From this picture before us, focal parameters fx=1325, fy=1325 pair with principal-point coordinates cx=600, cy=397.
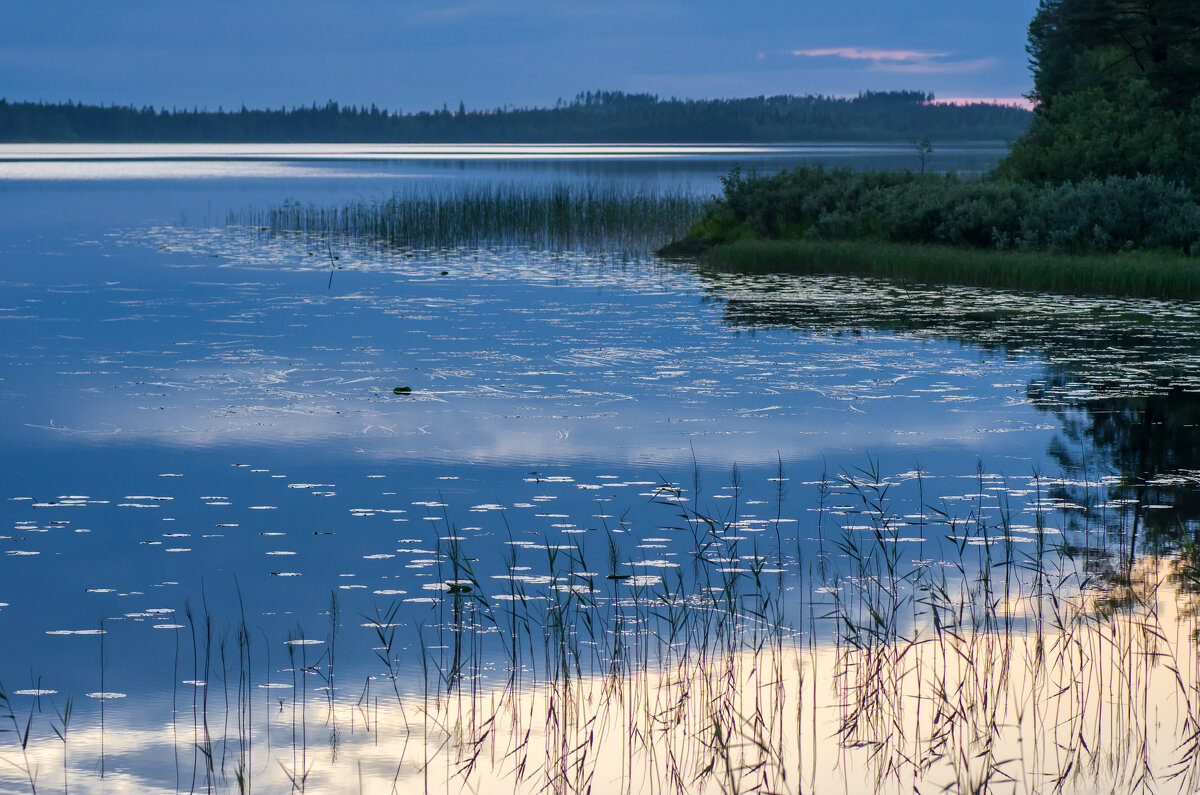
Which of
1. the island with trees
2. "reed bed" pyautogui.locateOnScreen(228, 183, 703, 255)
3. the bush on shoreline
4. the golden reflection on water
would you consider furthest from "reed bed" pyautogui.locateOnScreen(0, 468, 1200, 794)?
"reed bed" pyautogui.locateOnScreen(228, 183, 703, 255)

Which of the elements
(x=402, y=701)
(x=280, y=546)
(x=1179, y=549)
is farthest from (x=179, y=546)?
(x=1179, y=549)

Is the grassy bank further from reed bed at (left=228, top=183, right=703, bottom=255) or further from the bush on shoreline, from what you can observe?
reed bed at (left=228, top=183, right=703, bottom=255)

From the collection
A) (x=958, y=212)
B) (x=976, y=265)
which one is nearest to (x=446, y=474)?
(x=976, y=265)

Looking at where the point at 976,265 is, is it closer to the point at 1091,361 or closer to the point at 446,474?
the point at 1091,361

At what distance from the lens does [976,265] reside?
2505 cm

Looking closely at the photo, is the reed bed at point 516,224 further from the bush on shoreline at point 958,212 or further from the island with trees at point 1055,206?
the bush on shoreline at point 958,212

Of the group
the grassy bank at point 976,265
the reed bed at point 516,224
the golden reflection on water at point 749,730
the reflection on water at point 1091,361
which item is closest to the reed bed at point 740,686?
the golden reflection on water at point 749,730

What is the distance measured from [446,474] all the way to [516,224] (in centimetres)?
2821

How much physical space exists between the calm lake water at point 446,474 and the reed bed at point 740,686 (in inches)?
1.9

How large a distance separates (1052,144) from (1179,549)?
93.0 ft

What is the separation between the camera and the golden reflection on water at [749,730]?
5.25 metres

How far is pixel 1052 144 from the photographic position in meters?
34.3

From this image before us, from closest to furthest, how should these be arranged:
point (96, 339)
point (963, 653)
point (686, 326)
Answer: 1. point (963, 653)
2. point (96, 339)
3. point (686, 326)

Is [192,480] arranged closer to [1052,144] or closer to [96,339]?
[96,339]
